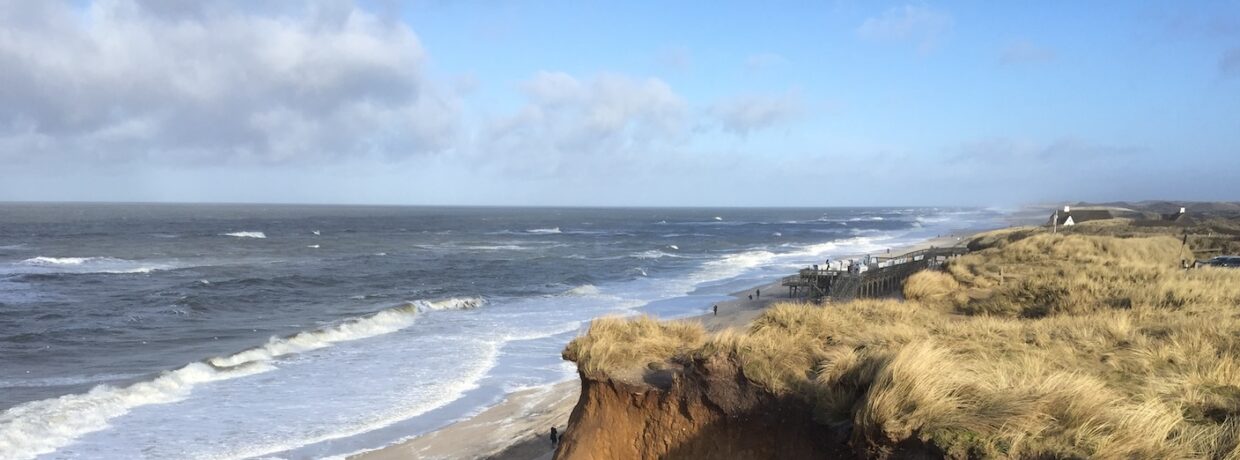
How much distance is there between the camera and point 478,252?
212 ft

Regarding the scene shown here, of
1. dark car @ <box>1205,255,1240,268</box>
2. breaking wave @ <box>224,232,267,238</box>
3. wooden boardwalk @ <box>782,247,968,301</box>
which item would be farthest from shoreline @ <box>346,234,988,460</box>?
breaking wave @ <box>224,232,267,238</box>

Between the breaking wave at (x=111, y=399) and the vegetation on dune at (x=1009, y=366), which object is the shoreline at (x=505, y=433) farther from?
the breaking wave at (x=111, y=399)

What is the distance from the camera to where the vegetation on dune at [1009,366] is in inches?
223

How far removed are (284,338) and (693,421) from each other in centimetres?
2127

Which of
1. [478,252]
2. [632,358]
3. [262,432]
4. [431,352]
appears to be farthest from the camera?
[478,252]

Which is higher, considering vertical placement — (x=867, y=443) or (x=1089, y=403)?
(x=1089, y=403)

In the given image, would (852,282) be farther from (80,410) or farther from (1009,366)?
(80,410)

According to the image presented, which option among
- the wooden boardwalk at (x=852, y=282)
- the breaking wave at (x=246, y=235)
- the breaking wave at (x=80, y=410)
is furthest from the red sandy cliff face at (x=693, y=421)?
the breaking wave at (x=246, y=235)

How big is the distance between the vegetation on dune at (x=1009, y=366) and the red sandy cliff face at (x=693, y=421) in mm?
230

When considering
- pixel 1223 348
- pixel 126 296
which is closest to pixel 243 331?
pixel 126 296

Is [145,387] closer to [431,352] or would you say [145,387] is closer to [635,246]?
[431,352]

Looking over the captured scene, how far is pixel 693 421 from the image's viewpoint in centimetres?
845

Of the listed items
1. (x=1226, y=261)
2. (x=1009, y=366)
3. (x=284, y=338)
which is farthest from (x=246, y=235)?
(x=1009, y=366)

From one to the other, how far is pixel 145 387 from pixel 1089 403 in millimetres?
20785
